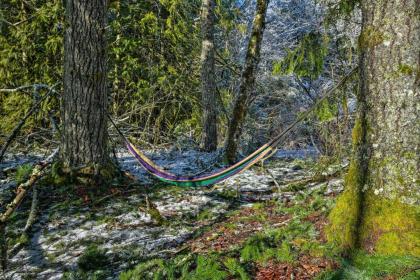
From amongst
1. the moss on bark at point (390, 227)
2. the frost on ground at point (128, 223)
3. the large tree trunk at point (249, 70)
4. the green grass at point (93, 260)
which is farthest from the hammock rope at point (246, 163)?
the large tree trunk at point (249, 70)

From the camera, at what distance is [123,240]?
300cm

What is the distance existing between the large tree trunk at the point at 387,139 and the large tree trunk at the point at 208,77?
501cm

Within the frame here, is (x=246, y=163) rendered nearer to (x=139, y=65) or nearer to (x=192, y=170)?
(x=192, y=170)

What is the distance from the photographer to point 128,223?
3350 millimetres

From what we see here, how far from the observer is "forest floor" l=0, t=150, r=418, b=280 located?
84.1 inches

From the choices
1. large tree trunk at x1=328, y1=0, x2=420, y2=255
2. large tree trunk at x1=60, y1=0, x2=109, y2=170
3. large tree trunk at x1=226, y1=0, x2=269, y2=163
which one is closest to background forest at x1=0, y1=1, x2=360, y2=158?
large tree trunk at x1=226, y1=0, x2=269, y2=163

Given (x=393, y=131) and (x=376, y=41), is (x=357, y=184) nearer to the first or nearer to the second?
(x=393, y=131)

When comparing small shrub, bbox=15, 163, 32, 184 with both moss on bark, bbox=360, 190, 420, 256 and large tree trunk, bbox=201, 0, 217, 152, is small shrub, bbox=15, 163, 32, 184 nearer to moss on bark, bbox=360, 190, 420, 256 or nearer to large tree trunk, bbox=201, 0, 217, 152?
large tree trunk, bbox=201, 0, 217, 152

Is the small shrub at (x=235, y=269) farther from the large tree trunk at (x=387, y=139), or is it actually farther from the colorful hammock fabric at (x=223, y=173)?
the colorful hammock fabric at (x=223, y=173)

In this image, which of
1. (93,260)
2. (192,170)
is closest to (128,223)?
(93,260)

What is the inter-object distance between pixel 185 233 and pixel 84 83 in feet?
7.03

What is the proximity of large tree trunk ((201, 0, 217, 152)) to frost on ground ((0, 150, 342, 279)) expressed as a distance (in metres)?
2.39

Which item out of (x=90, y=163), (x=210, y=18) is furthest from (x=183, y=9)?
(x=90, y=163)

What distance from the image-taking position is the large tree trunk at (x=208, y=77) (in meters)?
7.06
